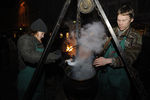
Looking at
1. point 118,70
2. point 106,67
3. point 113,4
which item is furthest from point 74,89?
point 113,4

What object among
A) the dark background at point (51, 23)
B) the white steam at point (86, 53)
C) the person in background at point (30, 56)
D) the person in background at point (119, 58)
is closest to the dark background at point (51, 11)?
the dark background at point (51, 23)

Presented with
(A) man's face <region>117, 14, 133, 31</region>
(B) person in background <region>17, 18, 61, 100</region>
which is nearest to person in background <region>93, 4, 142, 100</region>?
(A) man's face <region>117, 14, 133, 31</region>

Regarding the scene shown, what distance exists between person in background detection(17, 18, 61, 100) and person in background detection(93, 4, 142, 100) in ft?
5.26

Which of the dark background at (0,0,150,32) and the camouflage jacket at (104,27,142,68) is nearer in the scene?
the camouflage jacket at (104,27,142,68)

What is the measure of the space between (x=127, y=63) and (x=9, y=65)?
9129 millimetres

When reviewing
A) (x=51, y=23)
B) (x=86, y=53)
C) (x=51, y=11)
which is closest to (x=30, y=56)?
(x=86, y=53)

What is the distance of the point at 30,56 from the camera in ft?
8.26

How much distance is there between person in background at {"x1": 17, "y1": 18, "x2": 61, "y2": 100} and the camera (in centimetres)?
255

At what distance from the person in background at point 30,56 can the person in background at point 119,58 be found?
5.26 feet

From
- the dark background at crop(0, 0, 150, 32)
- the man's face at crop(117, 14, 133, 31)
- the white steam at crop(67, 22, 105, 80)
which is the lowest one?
the white steam at crop(67, 22, 105, 80)

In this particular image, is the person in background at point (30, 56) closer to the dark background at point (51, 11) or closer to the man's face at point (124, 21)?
the dark background at point (51, 11)

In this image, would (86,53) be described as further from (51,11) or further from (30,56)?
(51,11)

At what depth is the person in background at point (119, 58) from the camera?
101 inches

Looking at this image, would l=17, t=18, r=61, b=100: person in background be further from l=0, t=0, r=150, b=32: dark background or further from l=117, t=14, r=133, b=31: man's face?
l=117, t=14, r=133, b=31: man's face
